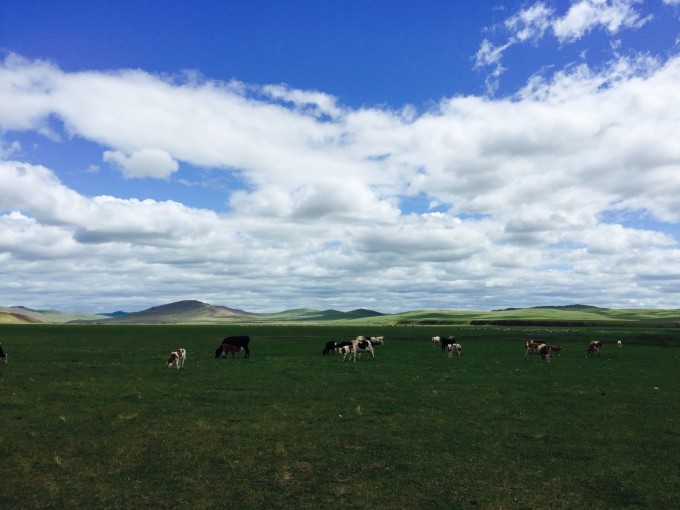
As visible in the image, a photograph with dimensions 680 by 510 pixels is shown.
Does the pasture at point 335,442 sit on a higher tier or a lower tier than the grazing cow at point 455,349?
lower

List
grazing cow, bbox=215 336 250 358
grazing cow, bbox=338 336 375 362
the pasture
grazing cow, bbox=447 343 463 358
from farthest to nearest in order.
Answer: grazing cow, bbox=447 343 463 358
grazing cow, bbox=215 336 250 358
grazing cow, bbox=338 336 375 362
the pasture

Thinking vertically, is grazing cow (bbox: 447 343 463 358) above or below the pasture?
above

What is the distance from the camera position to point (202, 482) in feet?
41.1

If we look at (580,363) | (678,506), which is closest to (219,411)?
(678,506)

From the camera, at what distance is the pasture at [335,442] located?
11.8 meters

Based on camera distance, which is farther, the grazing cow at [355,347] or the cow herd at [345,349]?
the grazing cow at [355,347]

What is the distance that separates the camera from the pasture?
1181 cm

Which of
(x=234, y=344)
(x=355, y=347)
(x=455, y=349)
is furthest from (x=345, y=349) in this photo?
(x=455, y=349)

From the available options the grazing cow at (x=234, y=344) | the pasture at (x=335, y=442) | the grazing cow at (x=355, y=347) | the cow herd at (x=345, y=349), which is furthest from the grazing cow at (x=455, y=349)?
the grazing cow at (x=234, y=344)

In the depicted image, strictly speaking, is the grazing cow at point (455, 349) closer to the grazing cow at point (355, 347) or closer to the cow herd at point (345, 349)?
the cow herd at point (345, 349)

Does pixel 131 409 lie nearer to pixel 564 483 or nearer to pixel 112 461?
pixel 112 461

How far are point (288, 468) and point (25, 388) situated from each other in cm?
1860

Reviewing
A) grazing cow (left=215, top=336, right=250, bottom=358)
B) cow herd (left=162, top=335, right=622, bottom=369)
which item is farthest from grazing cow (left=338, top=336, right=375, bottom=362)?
grazing cow (left=215, top=336, right=250, bottom=358)

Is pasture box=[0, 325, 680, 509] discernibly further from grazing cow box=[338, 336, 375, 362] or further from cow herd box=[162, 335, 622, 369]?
grazing cow box=[338, 336, 375, 362]
